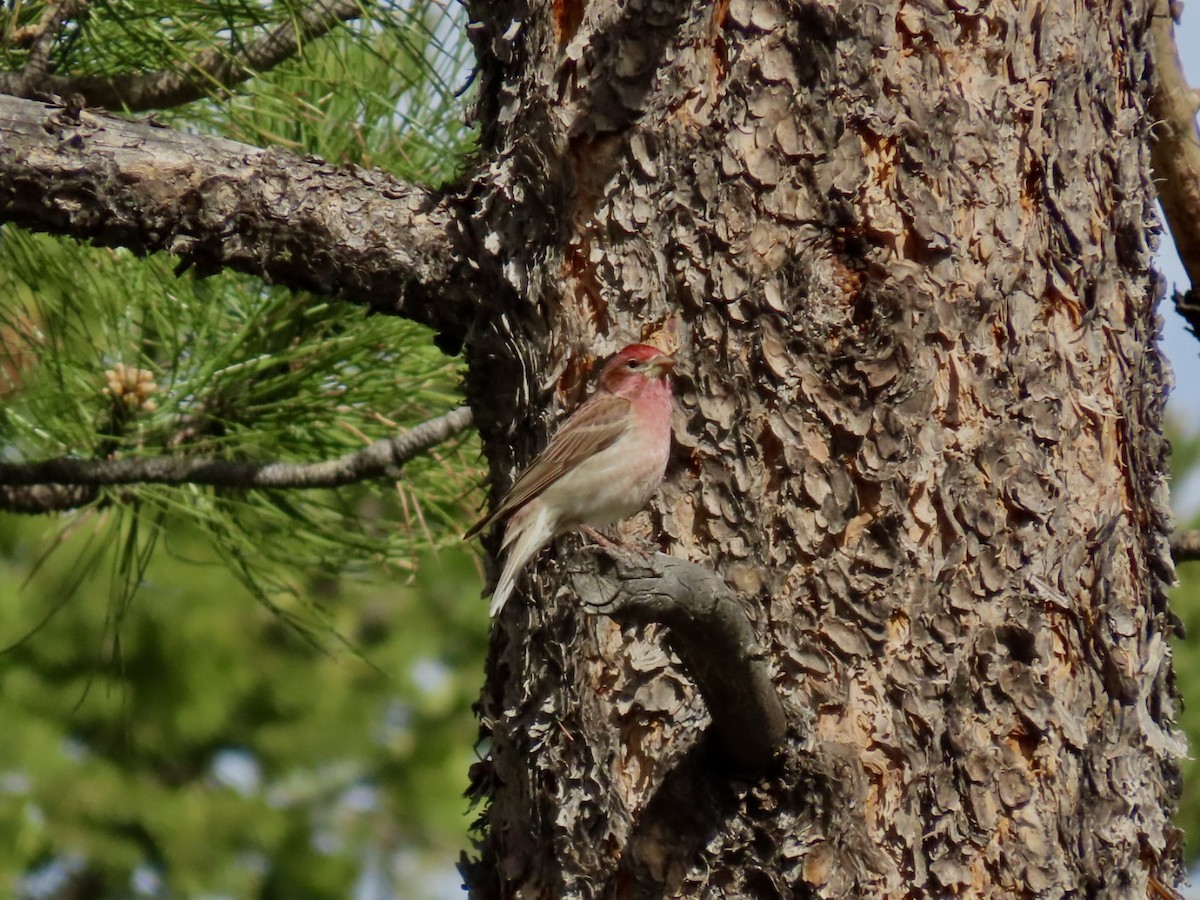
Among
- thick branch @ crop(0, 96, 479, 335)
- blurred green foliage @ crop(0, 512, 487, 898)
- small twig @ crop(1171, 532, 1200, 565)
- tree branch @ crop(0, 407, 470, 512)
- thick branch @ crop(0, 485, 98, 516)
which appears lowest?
blurred green foliage @ crop(0, 512, 487, 898)

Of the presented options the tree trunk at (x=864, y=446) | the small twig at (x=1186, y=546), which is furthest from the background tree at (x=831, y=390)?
the small twig at (x=1186, y=546)

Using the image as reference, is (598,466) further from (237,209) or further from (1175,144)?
(1175,144)

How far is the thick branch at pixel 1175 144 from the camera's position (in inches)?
163

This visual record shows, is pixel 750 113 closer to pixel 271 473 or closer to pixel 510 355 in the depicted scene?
pixel 510 355

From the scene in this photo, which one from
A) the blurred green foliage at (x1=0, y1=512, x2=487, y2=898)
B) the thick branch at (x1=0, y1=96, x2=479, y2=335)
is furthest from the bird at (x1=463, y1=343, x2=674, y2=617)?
the blurred green foliage at (x1=0, y1=512, x2=487, y2=898)

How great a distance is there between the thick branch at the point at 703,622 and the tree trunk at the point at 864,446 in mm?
226

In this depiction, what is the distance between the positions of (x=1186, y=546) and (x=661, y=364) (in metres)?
1.56

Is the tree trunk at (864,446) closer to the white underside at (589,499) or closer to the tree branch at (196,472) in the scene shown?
the white underside at (589,499)

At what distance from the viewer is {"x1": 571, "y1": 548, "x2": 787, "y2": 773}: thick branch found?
2.53 metres

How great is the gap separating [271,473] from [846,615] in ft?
7.62

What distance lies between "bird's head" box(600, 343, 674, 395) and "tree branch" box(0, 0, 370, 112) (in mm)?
1470

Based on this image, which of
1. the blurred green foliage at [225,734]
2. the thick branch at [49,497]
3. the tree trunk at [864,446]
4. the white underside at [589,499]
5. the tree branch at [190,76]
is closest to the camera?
the tree trunk at [864,446]

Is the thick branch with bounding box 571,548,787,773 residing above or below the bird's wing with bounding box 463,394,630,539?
above

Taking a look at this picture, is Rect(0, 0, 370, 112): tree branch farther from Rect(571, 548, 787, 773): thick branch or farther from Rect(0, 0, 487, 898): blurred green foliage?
Rect(571, 548, 787, 773): thick branch
